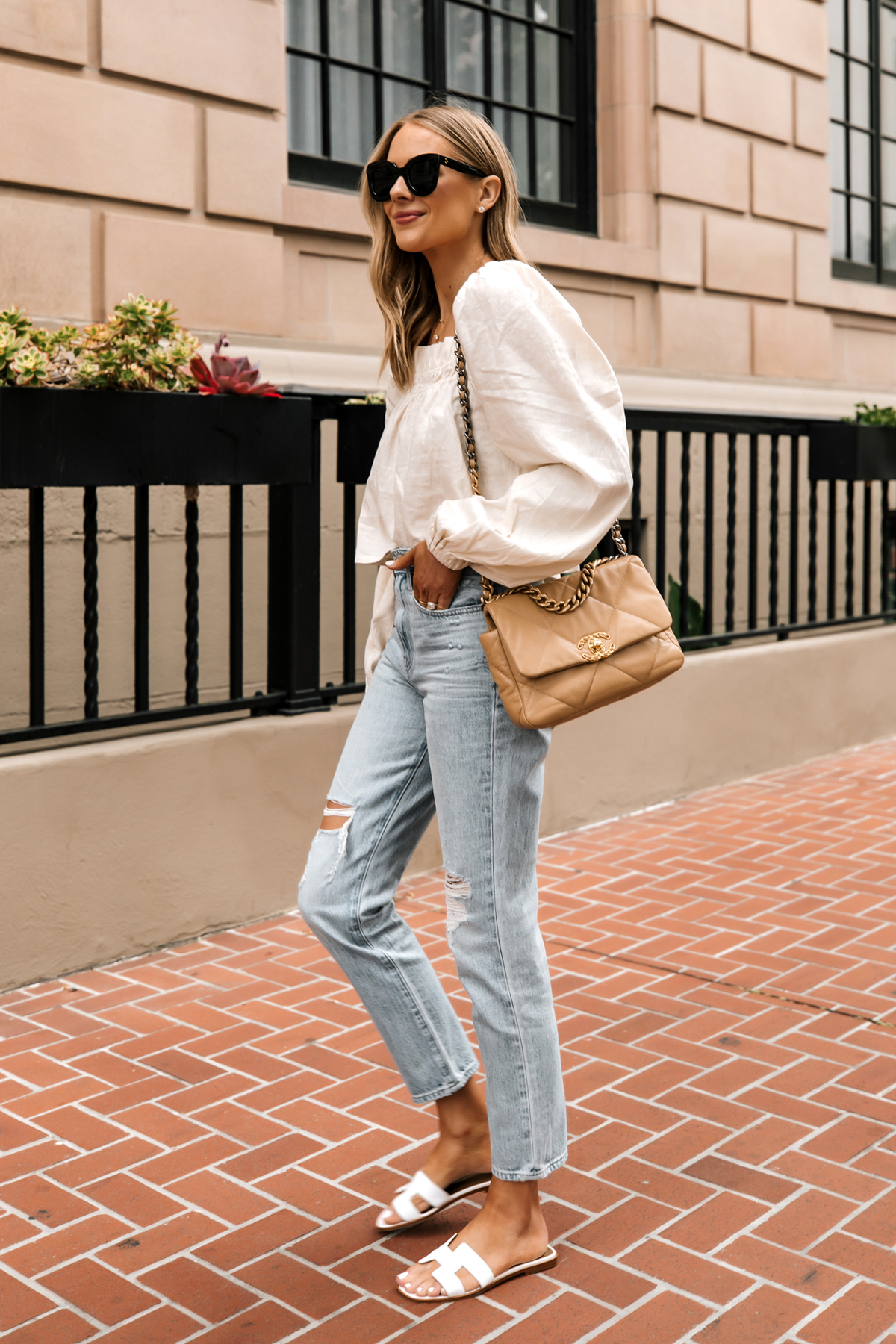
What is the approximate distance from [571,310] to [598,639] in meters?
0.58

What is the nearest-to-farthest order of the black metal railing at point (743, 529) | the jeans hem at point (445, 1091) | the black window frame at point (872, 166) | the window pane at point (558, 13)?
the jeans hem at point (445, 1091) < the black metal railing at point (743, 529) < the window pane at point (558, 13) < the black window frame at point (872, 166)

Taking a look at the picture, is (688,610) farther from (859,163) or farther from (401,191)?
(401,191)

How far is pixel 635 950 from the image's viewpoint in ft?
15.3

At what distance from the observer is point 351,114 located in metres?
7.43

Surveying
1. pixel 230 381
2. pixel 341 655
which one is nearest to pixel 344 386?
pixel 341 655

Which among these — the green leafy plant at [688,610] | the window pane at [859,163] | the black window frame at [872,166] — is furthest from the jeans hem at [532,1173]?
the window pane at [859,163]

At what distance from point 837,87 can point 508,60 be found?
12.0ft

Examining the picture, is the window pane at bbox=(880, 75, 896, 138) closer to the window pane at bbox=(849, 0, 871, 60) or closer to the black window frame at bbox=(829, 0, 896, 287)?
the black window frame at bbox=(829, 0, 896, 287)

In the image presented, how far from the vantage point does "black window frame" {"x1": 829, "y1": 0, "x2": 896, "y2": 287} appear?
10.8 metres

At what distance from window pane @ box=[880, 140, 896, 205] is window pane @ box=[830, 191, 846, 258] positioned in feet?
1.84

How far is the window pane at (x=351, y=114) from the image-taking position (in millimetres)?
7352

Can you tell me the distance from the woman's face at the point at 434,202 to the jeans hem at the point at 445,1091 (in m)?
1.62

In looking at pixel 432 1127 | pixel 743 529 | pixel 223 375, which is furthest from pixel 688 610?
pixel 432 1127

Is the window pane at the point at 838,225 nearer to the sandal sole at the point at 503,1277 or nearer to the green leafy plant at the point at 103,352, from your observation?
the green leafy plant at the point at 103,352
